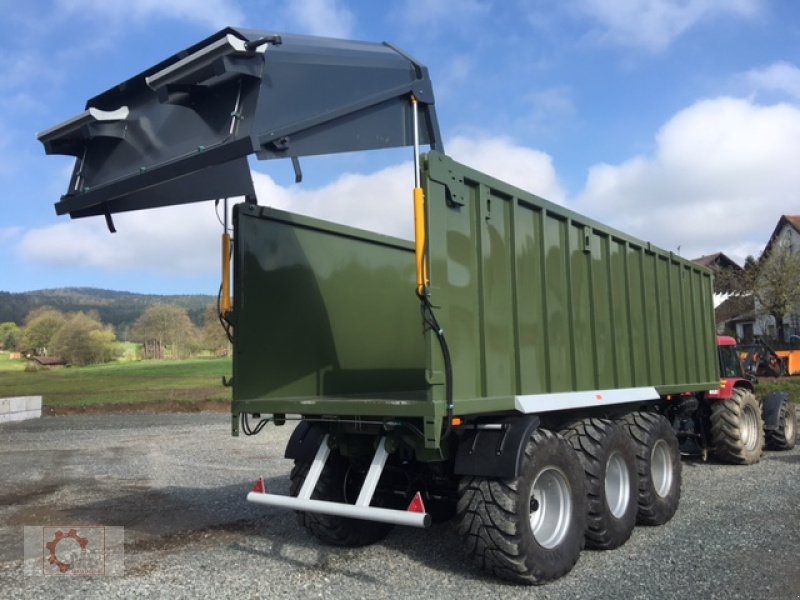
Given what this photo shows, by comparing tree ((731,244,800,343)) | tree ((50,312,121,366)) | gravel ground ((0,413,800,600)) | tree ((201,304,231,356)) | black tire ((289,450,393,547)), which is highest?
tree ((731,244,800,343))

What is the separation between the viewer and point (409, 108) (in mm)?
4801

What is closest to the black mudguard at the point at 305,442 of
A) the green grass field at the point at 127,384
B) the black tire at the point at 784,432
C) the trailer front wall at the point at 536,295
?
the trailer front wall at the point at 536,295

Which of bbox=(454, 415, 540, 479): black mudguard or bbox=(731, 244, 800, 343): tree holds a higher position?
bbox=(731, 244, 800, 343): tree

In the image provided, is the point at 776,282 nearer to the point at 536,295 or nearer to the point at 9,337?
the point at 536,295

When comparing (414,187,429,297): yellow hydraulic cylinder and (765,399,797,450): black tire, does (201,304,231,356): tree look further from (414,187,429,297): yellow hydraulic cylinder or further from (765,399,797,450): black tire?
(765,399,797,450): black tire

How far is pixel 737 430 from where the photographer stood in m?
9.27

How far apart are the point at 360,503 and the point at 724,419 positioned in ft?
22.9

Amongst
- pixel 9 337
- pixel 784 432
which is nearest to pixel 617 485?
pixel 784 432

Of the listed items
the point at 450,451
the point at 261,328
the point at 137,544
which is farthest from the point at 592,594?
the point at 137,544

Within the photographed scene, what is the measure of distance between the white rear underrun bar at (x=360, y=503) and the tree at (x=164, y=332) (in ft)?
168

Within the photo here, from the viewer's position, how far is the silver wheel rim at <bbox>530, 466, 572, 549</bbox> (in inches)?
187

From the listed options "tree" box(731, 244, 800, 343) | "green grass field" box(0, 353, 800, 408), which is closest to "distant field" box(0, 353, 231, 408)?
"green grass field" box(0, 353, 800, 408)

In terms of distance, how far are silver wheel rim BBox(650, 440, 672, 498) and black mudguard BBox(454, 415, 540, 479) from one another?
97.1 inches

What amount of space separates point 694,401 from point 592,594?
5376 millimetres
